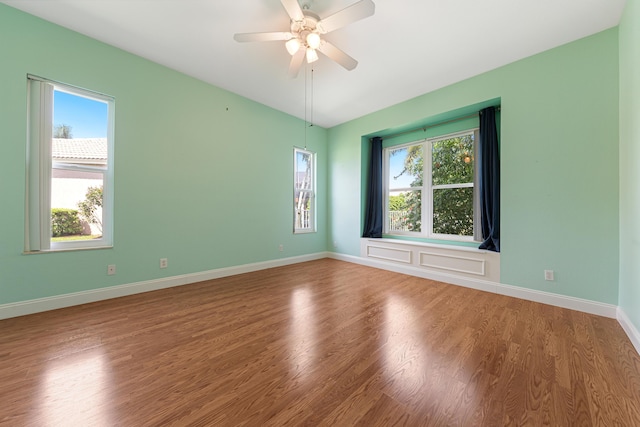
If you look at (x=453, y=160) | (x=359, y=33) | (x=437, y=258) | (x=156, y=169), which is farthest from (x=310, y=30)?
(x=437, y=258)

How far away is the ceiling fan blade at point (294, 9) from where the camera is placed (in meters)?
1.84

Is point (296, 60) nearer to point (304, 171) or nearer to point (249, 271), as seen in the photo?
point (304, 171)

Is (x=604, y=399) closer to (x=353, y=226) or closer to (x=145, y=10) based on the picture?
(x=353, y=226)

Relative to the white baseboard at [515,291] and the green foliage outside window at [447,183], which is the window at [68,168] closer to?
the white baseboard at [515,291]

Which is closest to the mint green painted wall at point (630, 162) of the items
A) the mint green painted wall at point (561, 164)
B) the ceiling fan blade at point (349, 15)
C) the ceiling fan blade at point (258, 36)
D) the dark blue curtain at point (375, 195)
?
the mint green painted wall at point (561, 164)

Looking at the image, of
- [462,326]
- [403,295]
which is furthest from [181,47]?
[462,326]

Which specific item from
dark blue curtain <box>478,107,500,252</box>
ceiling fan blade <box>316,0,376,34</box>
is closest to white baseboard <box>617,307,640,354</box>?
dark blue curtain <box>478,107,500,252</box>

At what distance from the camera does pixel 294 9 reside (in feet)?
6.30

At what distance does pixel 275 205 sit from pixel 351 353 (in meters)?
3.17

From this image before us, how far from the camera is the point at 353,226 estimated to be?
4.90 metres

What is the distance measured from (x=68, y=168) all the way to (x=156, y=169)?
2.62 ft

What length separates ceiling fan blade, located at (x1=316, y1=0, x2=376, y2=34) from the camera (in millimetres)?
1755

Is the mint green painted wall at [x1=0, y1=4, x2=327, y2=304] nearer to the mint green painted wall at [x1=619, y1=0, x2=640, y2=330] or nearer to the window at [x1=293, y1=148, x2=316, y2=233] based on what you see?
the window at [x1=293, y1=148, x2=316, y2=233]

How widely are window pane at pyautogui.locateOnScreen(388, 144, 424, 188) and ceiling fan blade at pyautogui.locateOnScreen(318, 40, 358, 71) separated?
7.96 ft
